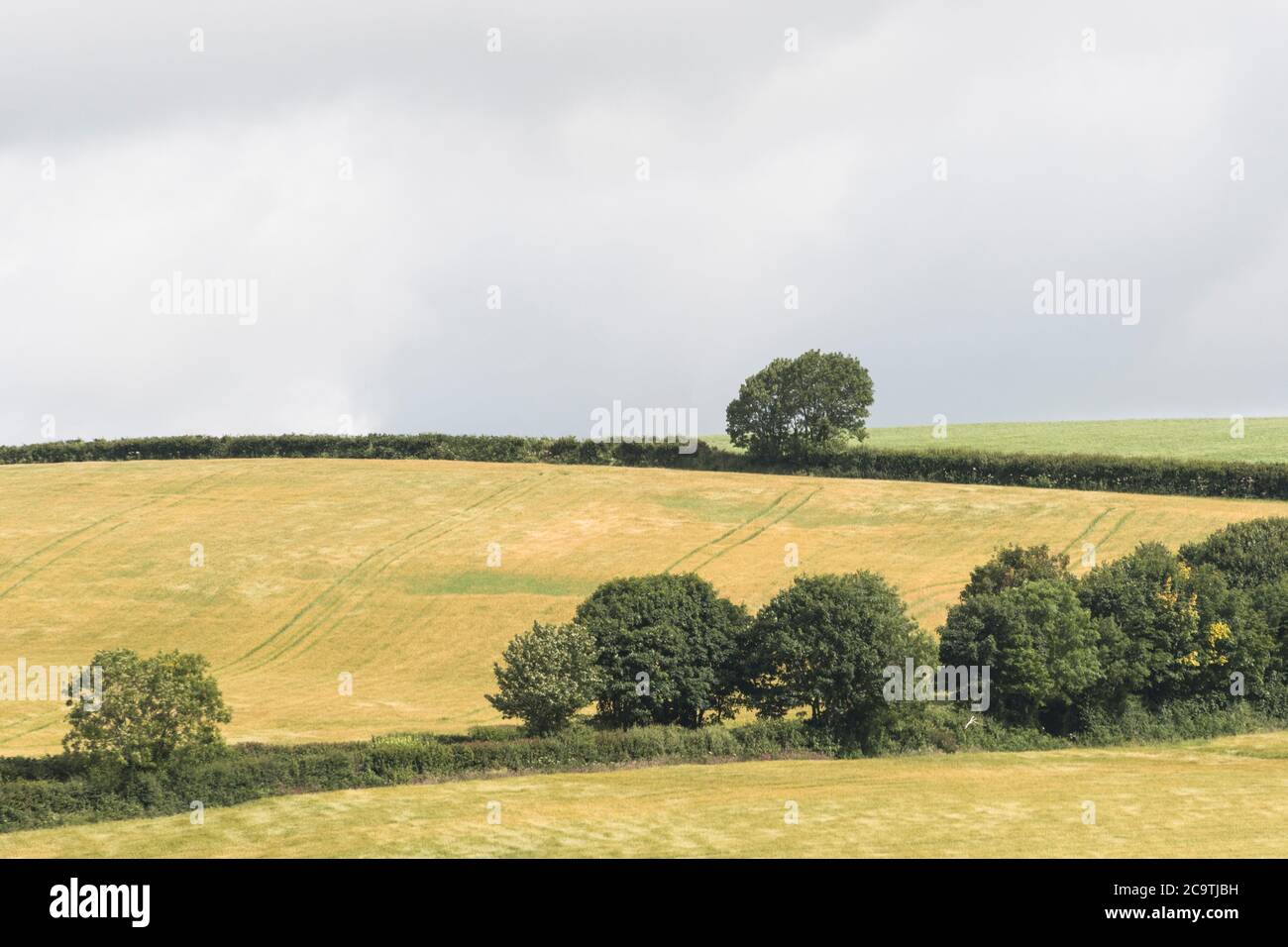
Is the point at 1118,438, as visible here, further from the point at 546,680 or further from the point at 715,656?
the point at 546,680

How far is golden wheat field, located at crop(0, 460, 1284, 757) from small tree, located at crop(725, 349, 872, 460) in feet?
20.3

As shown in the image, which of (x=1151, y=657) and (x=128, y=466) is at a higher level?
(x=128, y=466)

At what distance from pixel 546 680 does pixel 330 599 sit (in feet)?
130

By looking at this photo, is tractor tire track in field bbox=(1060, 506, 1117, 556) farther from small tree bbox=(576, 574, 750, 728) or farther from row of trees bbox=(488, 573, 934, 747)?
small tree bbox=(576, 574, 750, 728)

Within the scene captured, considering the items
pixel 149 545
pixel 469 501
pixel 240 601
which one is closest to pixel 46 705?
pixel 240 601

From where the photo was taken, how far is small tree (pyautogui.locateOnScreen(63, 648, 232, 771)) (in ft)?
164

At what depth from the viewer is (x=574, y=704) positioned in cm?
5897

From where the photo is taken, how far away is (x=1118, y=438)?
138 meters

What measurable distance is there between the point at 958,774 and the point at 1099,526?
50.6 m

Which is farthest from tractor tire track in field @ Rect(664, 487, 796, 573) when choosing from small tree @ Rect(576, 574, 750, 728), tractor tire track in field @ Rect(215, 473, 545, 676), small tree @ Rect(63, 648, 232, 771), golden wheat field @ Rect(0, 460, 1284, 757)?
small tree @ Rect(63, 648, 232, 771)

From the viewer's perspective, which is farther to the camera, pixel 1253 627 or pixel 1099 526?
pixel 1099 526

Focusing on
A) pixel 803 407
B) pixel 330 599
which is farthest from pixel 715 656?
pixel 803 407

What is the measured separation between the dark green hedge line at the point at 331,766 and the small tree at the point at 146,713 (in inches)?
28.0

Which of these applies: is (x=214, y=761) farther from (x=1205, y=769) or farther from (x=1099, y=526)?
(x=1099, y=526)
